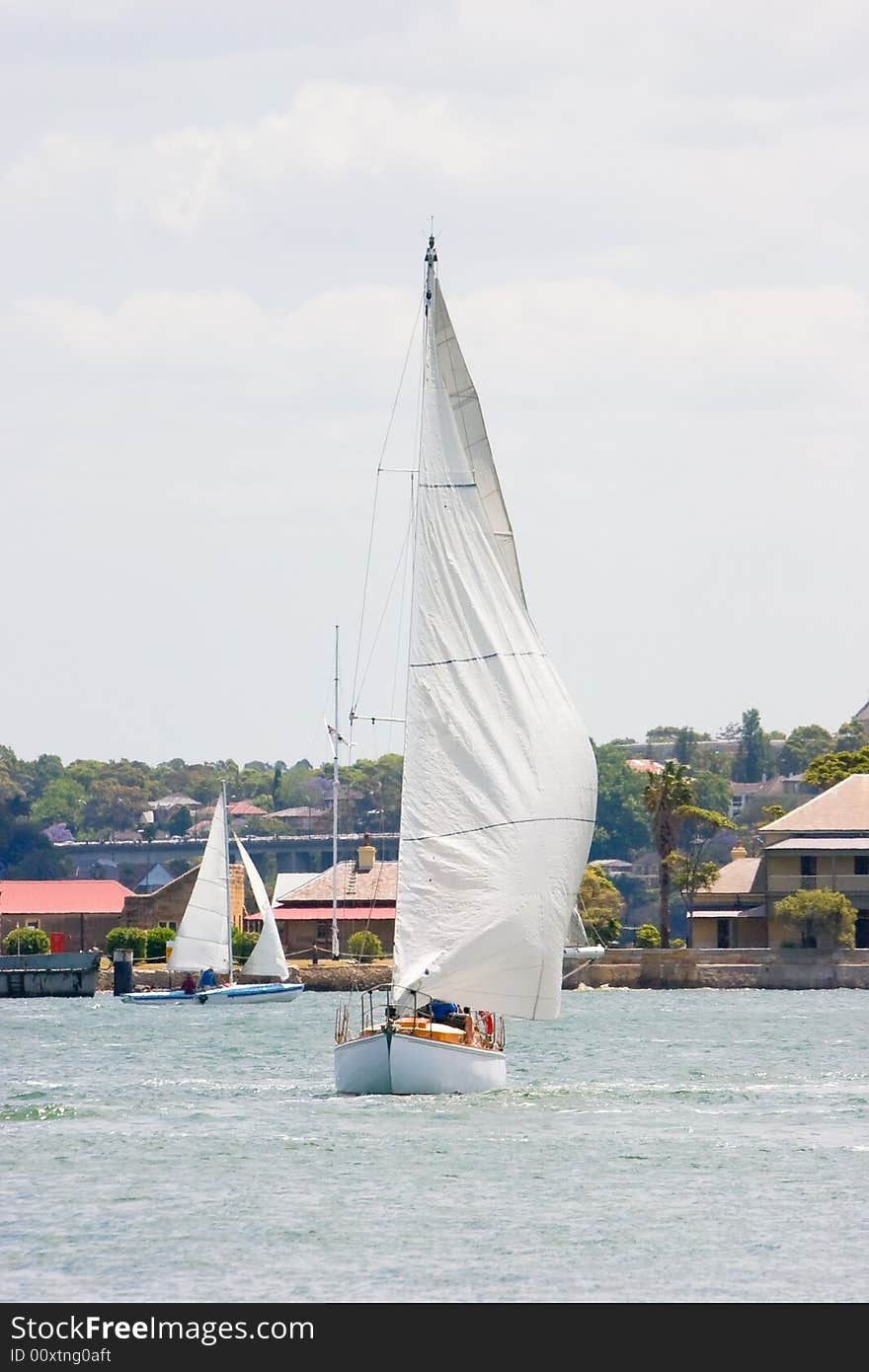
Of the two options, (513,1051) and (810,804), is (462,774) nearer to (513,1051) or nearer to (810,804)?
(513,1051)

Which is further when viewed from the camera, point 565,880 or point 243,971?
point 243,971

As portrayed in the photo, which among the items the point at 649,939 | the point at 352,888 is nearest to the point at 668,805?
the point at 649,939

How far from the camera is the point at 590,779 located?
39.4 m

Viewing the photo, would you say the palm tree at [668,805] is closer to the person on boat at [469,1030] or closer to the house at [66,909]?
the house at [66,909]

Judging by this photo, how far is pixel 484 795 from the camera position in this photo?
3872 cm

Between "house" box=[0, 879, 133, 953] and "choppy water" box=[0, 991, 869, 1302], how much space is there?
75.9m

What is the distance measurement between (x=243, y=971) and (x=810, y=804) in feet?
126

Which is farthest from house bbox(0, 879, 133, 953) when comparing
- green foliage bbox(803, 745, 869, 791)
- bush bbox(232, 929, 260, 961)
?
green foliage bbox(803, 745, 869, 791)

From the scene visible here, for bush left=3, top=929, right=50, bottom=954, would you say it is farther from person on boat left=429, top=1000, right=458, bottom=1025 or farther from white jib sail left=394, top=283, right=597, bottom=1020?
white jib sail left=394, top=283, right=597, bottom=1020

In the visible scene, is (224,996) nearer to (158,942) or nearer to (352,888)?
(158,942)

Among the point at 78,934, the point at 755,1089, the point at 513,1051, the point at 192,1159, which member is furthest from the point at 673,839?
the point at 192,1159

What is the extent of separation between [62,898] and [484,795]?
99.3m

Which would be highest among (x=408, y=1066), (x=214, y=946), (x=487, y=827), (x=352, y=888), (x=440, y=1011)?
(x=352, y=888)

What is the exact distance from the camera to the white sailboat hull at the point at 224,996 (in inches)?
3693
